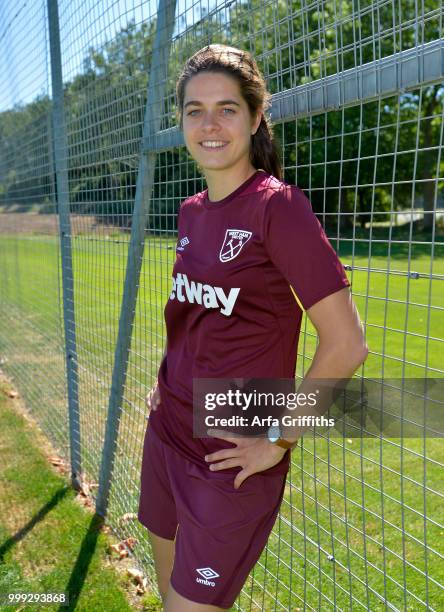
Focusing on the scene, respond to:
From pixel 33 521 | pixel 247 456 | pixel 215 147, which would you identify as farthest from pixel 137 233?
pixel 33 521

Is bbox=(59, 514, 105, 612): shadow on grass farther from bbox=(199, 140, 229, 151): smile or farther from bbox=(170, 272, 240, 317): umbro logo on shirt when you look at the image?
bbox=(199, 140, 229, 151): smile

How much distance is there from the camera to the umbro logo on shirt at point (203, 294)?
6.45 feet

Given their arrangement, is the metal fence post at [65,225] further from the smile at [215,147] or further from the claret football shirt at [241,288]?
the smile at [215,147]

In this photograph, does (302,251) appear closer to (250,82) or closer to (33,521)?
(250,82)

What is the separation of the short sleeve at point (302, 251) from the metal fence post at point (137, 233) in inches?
61.6

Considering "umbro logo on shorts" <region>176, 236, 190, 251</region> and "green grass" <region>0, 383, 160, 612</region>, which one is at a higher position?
"umbro logo on shorts" <region>176, 236, 190, 251</region>

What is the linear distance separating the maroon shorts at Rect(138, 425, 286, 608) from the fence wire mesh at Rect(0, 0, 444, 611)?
1.05 ft

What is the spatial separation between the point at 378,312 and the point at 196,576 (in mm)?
7606

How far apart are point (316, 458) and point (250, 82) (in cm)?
139

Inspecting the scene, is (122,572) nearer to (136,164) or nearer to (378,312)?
(136,164)

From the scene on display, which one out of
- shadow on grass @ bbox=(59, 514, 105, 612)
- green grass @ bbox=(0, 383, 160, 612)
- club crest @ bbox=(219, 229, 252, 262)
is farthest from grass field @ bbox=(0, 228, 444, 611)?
club crest @ bbox=(219, 229, 252, 262)

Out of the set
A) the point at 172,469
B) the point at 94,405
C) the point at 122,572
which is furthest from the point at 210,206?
the point at 94,405

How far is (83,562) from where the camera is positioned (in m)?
3.64

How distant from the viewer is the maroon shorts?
2.00m
